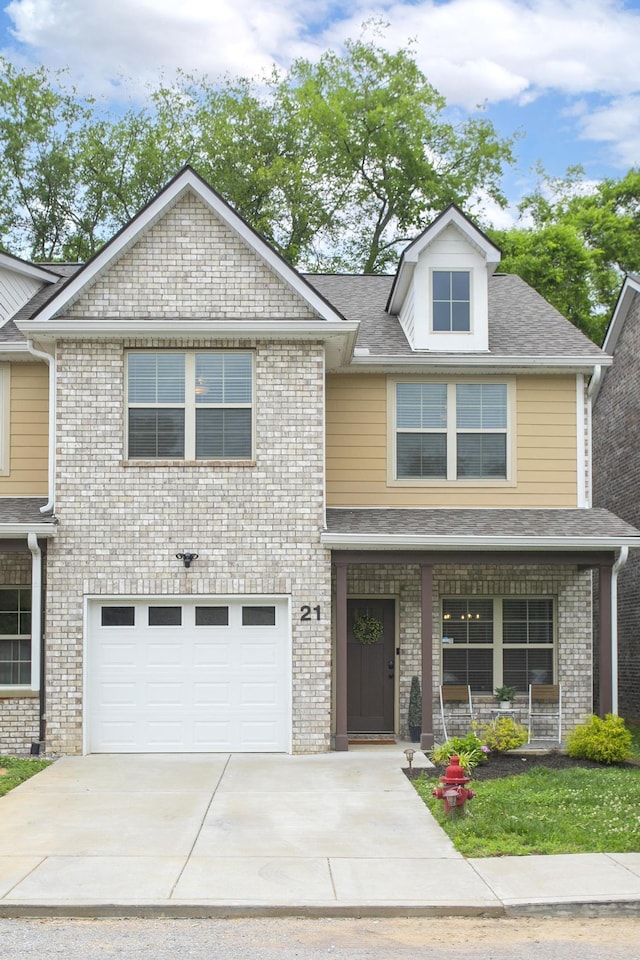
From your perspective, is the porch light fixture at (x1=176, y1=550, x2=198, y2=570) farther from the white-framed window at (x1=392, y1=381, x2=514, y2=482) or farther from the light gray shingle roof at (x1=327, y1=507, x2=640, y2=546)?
the white-framed window at (x1=392, y1=381, x2=514, y2=482)

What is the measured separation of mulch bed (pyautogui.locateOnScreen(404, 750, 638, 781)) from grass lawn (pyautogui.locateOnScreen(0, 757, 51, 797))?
463 cm

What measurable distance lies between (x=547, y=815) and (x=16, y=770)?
6.61m

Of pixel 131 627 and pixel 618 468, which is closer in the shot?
pixel 131 627

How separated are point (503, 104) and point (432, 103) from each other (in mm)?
2444

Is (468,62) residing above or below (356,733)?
above

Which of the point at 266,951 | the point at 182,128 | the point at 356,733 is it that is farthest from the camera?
the point at 182,128

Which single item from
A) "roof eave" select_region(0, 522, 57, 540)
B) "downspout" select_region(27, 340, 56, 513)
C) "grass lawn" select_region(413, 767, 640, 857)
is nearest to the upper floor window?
"downspout" select_region(27, 340, 56, 513)

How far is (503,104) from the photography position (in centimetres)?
3447

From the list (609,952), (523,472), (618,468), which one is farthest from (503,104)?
(609,952)

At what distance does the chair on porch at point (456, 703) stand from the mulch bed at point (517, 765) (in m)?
1.31

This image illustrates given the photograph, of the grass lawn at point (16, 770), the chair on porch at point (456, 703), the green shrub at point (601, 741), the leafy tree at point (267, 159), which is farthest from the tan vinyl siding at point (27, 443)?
the leafy tree at point (267, 159)

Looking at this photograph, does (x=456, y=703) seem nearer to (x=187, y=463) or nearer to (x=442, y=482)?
(x=442, y=482)

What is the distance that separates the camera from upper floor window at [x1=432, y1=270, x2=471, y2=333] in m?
16.4

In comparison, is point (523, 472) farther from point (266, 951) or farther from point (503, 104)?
point (503, 104)
